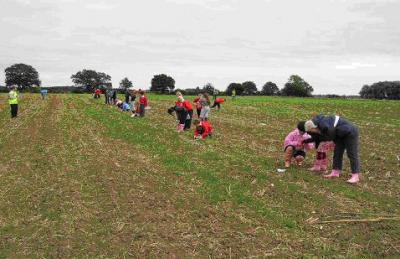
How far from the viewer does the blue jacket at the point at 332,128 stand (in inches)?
380

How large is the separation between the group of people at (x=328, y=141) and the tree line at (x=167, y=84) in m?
96.8

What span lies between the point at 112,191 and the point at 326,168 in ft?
18.3

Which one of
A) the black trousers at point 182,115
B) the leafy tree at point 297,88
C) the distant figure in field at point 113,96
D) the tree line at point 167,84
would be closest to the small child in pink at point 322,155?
the black trousers at point 182,115

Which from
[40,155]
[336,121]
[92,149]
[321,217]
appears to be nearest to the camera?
[321,217]

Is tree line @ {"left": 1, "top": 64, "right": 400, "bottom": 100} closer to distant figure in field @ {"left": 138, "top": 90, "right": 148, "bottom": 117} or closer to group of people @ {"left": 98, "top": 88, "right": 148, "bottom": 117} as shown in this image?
group of people @ {"left": 98, "top": 88, "right": 148, "bottom": 117}

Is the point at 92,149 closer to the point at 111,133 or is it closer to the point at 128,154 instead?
the point at 128,154

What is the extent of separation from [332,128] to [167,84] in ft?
415

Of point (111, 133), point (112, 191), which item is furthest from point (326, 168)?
point (111, 133)

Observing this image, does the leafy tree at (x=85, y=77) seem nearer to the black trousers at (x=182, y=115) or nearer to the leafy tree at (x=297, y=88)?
the leafy tree at (x=297, y=88)

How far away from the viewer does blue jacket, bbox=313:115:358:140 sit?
31.7 ft

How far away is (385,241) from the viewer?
6805 millimetres

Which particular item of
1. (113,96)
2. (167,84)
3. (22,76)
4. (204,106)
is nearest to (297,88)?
(167,84)

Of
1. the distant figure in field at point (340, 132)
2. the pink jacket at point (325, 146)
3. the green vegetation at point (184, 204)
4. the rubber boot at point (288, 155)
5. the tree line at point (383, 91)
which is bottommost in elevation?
the green vegetation at point (184, 204)

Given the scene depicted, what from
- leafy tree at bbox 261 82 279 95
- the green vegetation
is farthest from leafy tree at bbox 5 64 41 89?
the green vegetation
